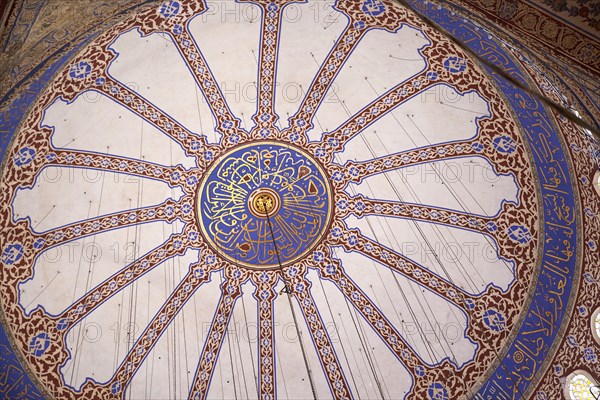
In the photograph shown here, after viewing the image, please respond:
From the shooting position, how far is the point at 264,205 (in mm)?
13133

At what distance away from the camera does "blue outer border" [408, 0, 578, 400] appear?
10945mm

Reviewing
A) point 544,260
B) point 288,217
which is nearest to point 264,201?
point 288,217

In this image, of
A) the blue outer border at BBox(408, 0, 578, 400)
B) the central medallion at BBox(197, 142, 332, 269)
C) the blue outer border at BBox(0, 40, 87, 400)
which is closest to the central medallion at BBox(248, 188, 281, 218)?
the central medallion at BBox(197, 142, 332, 269)

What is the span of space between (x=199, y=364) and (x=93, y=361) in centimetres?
182

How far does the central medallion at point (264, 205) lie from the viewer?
12.9 m

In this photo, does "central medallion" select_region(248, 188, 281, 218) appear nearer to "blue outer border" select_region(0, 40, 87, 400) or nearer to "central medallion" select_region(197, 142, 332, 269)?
"central medallion" select_region(197, 142, 332, 269)

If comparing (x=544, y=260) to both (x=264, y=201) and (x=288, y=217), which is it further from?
(x=264, y=201)

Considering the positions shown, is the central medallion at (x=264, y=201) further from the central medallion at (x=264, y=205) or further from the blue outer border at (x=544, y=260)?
the blue outer border at (x=544, y=260)

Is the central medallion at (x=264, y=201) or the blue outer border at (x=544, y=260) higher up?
the central medallion at (x=264, y=201)

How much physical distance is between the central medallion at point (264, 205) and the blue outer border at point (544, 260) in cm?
368

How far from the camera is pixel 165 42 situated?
37.3ft

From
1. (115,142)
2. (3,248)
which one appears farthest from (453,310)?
(3,248)

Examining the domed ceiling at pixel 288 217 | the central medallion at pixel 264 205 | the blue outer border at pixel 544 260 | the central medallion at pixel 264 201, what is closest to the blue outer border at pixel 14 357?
the domed ceiling at pixel 288 217

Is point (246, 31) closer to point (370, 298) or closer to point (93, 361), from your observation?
point (370, 298)
